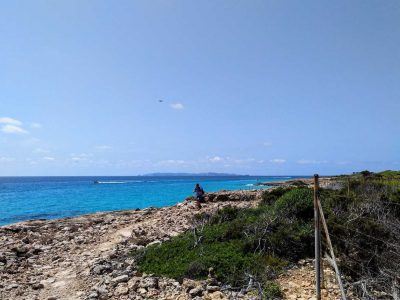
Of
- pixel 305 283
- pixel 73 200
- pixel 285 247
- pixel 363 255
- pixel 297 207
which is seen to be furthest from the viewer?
pixel 73 200

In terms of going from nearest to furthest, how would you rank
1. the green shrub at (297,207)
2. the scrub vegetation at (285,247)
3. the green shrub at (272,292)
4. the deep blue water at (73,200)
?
the green shrub at (272,292) < the scrub vegetation at (285,247) < the green shrub at (297,207) < the deep blue water at (73,200)

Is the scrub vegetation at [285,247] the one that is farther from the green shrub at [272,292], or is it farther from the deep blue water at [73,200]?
the deep blue water at [73,200]

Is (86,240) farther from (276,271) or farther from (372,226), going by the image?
(372,226)

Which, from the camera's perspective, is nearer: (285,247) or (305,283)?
(305,283)

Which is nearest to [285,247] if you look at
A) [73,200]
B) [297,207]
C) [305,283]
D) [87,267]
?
[305,283]

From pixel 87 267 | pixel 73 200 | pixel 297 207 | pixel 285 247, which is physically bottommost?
pixel 73 200

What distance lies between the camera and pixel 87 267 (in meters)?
10.7

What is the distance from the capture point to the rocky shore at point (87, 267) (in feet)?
27.1

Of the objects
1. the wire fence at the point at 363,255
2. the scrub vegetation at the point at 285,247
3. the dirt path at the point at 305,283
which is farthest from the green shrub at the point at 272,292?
the wire fence at the point at 363,255

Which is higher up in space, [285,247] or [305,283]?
[285,247]

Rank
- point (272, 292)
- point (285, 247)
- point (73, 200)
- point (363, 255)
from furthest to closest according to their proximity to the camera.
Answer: point (73, 200)
point (285, 247)
point (363, 255)
point (272, 292)

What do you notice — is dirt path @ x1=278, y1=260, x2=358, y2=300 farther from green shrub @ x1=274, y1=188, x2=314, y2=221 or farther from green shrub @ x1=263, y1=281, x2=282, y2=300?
green shrub @ x1=274, y1=188, x2=314, y2=221

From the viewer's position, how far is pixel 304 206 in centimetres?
1142

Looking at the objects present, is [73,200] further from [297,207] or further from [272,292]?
[272,292]
